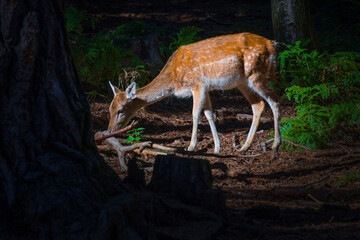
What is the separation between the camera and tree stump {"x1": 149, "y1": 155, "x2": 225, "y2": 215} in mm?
2910

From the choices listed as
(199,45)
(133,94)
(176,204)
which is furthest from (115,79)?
(176,204)

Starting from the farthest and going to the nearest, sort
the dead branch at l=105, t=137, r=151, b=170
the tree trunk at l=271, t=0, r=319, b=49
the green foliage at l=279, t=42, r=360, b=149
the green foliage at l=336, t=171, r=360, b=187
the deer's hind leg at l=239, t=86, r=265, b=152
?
the tree trunk at l=271, t=0, r=319, b=49
the deer's hind leg at l=239, t=86, r=265, b=152
the green foliage at l=279, t=42, r=360, b=149
the dead branch at l=105, t=137, r=151, b=170
the green foliage at l=336, t=171, r=360, b=187

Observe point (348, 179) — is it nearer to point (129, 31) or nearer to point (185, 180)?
point (185, 180)

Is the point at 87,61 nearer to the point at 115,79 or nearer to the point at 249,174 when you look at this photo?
the point at 115,79

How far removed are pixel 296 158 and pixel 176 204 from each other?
3.46m

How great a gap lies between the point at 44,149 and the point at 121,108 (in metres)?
5.27

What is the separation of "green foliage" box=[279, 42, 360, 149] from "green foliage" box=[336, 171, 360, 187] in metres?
1.63

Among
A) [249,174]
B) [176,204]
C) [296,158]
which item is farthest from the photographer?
[296,158]

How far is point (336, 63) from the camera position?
6.39 meters

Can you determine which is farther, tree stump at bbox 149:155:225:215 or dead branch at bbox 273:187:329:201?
dead branch at bbox 273:187:329:201

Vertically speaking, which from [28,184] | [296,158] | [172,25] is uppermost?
[172,25]

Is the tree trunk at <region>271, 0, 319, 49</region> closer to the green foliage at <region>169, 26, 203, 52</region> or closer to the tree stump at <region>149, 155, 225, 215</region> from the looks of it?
the green foliage at <region>169, 26, 203, 52</region>

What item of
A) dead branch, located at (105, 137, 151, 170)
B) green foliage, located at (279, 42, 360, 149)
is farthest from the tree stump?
green foliage, located at (279, 42, 360, 149)

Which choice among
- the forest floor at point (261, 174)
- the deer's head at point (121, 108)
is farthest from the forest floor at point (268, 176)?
the deer's head at point (121, 108)
